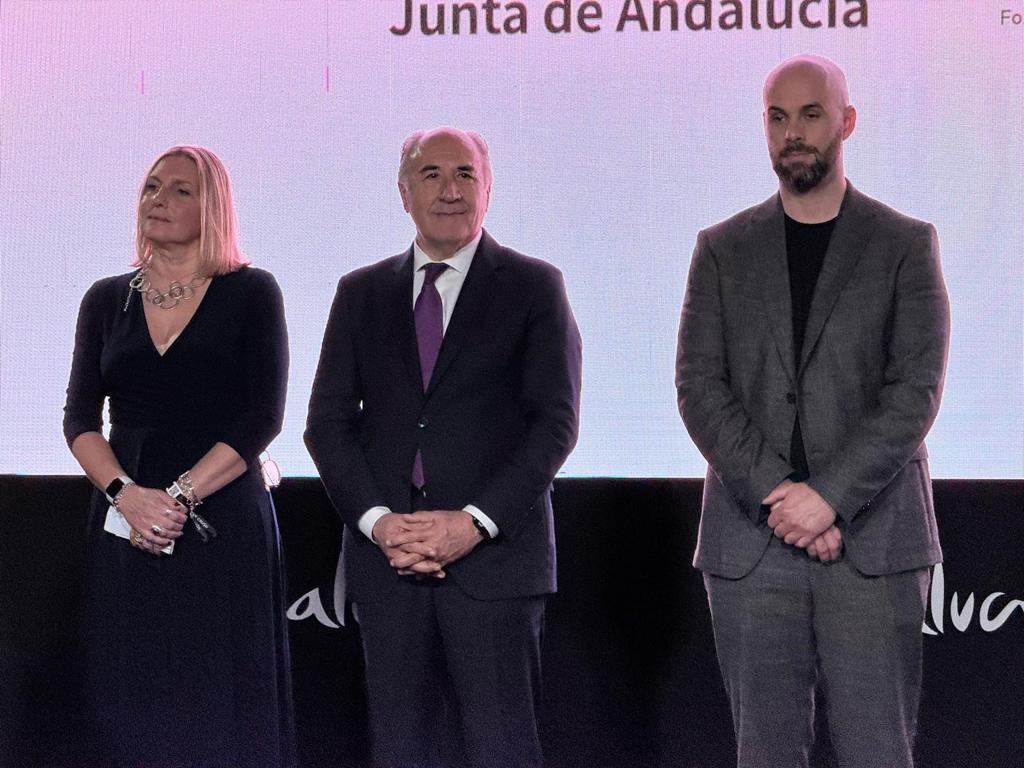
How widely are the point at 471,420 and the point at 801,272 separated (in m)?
0.78

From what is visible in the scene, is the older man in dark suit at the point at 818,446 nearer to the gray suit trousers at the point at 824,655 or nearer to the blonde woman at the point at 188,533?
the gray suit trousers at the point at 824,655

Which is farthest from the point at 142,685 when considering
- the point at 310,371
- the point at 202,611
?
the point at 310,371

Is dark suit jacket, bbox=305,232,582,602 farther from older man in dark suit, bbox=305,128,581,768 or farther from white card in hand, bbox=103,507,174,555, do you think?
white card in hand, bbox=103,507,174,555

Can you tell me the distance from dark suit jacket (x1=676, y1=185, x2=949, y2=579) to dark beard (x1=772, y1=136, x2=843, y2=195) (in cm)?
8

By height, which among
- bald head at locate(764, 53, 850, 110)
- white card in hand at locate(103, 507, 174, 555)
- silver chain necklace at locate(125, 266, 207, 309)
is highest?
bald head at locate(764, 53, 850, 110)

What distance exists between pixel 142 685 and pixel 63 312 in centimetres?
126

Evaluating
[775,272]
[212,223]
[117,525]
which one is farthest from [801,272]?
[117,525]

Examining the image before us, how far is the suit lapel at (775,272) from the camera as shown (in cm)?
264

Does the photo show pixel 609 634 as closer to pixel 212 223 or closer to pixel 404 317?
pixel 404 317

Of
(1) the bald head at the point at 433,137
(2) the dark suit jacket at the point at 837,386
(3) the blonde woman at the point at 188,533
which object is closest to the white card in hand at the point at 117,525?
(3) the blonde woman at the point at 188,533

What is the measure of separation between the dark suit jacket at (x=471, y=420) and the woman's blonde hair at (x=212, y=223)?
0.40 metres

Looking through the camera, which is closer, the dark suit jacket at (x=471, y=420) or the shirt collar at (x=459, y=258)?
the dark suit jacket at (x=471, y=420)

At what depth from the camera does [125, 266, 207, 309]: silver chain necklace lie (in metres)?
3.06

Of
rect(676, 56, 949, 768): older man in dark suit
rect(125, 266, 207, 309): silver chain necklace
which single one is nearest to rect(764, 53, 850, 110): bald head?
rect(676, 56, 949, 768): older man in dark suit
